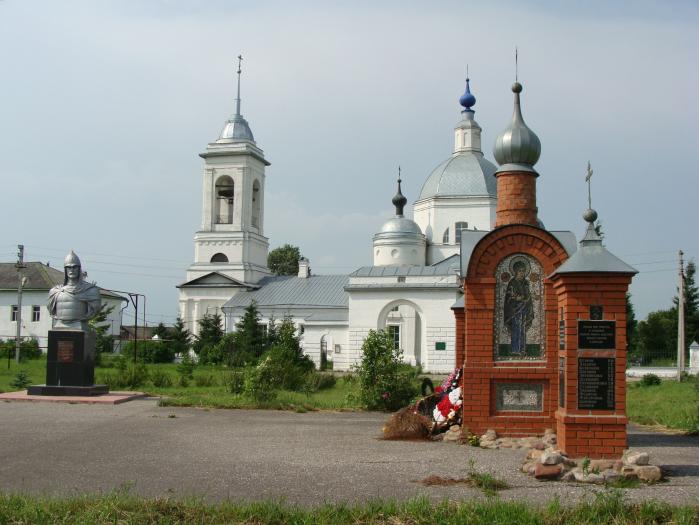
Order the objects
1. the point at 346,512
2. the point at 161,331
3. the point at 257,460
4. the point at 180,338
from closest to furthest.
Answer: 1. the point at 346,512
2. the point at 257,460
3. the point at 180,338
4. the point at 161,331

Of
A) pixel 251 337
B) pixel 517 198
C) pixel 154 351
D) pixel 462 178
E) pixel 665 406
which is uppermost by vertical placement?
pixel 462 178

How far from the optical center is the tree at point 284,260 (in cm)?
7106

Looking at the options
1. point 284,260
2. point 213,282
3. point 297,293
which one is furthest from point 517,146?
point 284,260

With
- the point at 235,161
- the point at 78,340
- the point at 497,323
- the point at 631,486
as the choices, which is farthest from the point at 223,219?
the point at 631,486

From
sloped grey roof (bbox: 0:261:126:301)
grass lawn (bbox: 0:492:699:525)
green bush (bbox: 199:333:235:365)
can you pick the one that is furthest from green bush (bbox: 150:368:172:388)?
sloped grey roof (bbox: 0:261:126:301)

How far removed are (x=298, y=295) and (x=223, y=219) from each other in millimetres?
6806

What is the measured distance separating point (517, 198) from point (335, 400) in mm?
7811

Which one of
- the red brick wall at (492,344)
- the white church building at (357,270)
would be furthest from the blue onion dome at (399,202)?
the red brick wall at (492,344)

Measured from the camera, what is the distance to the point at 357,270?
129 ft

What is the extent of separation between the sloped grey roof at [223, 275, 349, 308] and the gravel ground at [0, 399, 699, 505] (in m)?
33.1

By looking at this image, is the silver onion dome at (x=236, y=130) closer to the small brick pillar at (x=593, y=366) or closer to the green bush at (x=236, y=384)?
the green bush at (x=236, y=384)

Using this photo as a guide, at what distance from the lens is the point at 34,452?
9875mm

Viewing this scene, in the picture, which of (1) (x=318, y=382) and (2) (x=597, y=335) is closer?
(2) (x=597, y=335)

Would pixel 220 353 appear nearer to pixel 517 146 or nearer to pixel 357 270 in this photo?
pixel 357 270
